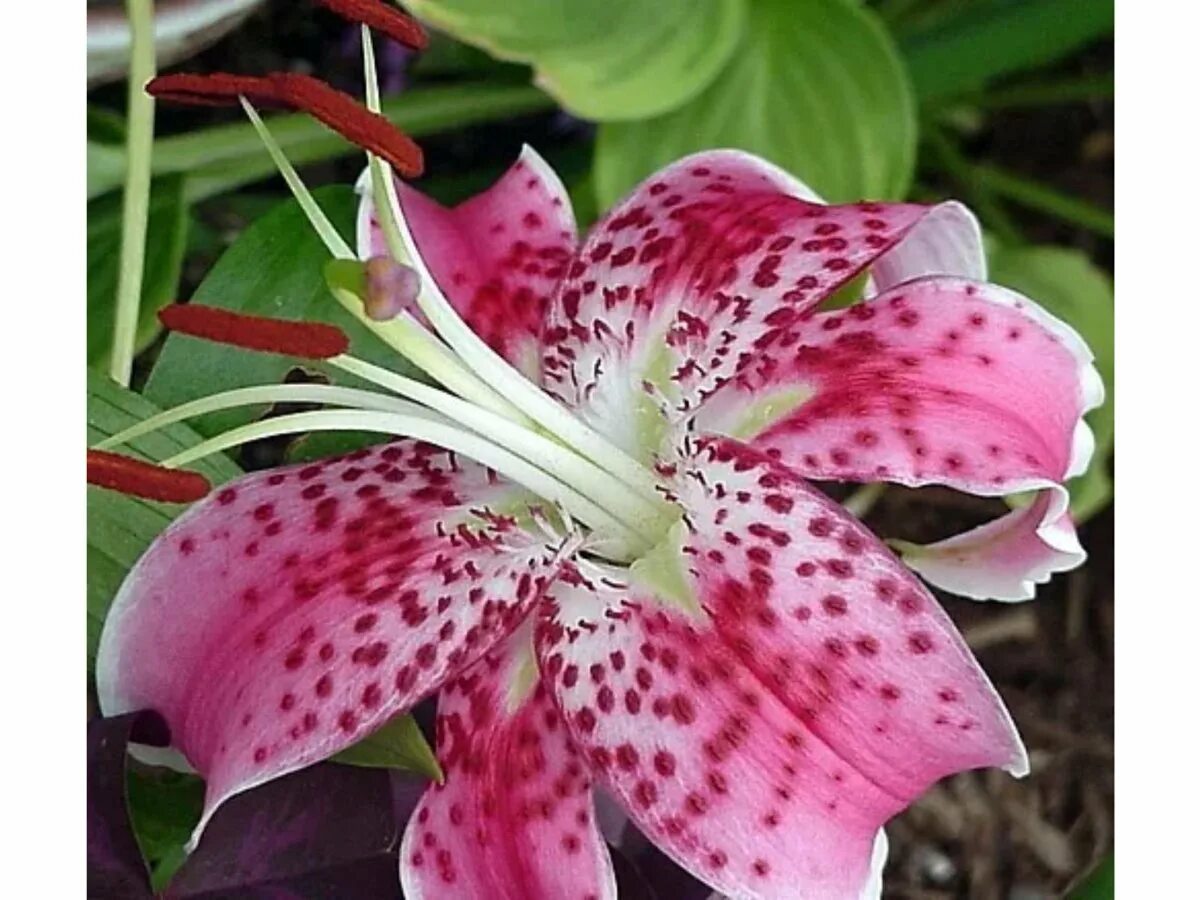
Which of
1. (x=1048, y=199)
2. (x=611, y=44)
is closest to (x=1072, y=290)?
(x=1048, y=199)

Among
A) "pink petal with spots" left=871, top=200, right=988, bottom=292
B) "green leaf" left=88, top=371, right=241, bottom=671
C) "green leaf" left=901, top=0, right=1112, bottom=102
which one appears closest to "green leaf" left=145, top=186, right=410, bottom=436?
"green leaf" left=88, top=371, right=241, bottom=671

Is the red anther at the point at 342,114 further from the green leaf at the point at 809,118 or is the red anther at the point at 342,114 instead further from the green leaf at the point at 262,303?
the green leaf at the point at 809,118

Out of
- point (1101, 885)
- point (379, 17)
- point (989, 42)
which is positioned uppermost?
point (379, 17)

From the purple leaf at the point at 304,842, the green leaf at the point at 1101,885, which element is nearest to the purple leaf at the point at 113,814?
the purple leaf at the point at 304,842

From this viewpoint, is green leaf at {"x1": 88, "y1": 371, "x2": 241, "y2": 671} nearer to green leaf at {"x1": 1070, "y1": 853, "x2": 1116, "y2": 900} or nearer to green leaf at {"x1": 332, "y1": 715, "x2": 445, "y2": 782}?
green leaf at {"x1": 332, "y1": 715, "x2": 445, "y2": 782}

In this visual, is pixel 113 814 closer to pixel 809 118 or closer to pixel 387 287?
pixel 387 287
